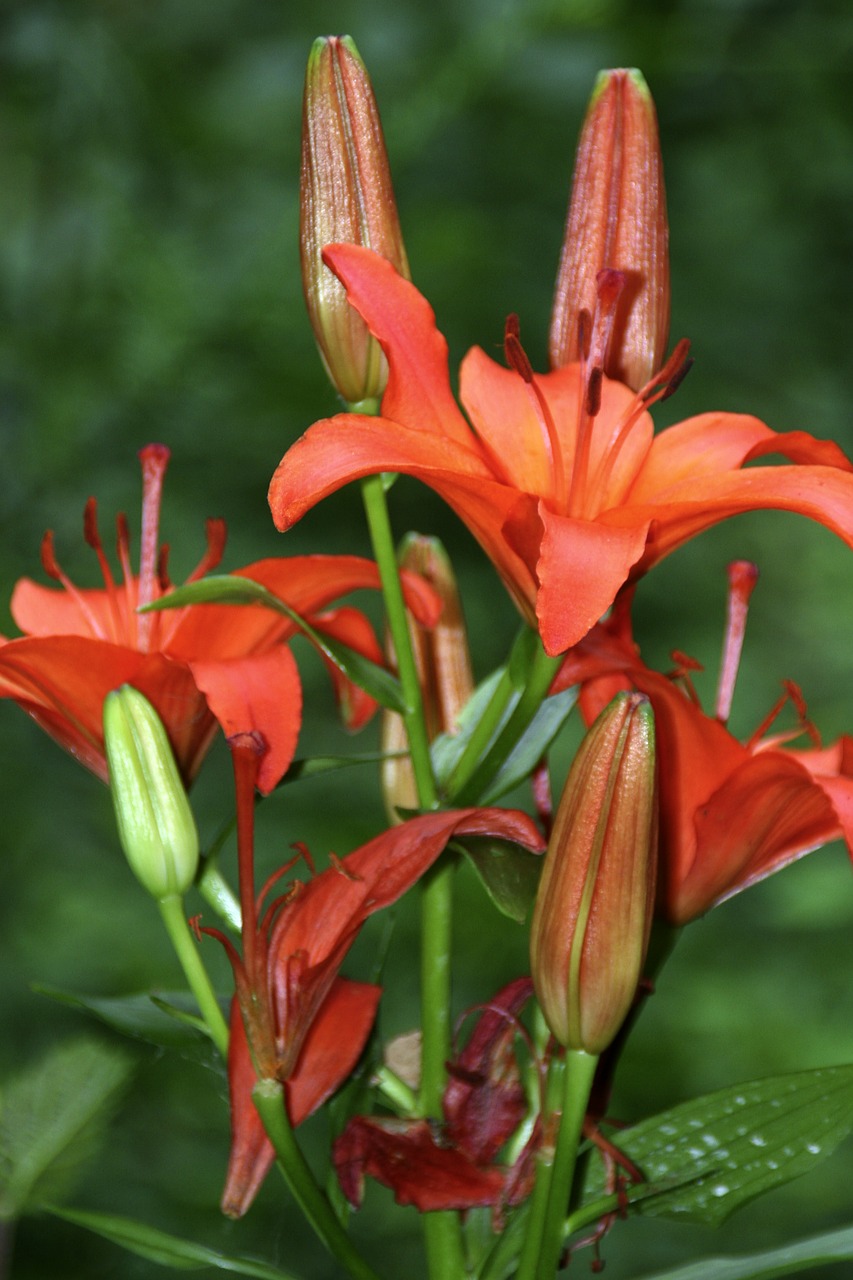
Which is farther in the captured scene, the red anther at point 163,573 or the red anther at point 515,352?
the red anther at point 163,573

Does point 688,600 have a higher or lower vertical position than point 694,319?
lower

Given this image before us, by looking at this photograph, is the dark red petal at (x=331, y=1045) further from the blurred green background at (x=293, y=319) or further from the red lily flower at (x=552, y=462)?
the blurred green background at (x=293, y=319)

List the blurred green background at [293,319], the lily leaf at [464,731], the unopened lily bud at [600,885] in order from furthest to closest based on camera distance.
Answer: the blurred green background at [293,319]
the lily leaf at [464,731]
the unopened lily bud at [600,885]

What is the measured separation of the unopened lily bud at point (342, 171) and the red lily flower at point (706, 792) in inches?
5.0

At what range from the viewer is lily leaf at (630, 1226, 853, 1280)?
36cm

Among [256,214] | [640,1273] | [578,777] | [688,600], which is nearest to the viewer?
[578,777]

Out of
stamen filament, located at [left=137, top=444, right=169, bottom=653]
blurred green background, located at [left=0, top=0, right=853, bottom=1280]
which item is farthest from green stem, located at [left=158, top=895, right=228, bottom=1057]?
blurred green background, located at [left=0, top=0, right=853, bottom=1280]

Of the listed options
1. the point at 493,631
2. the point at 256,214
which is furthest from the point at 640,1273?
the point at 256,214

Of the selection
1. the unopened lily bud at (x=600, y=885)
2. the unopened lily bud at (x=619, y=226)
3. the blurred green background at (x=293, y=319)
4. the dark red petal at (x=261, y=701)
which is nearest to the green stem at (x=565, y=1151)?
the unopened lily bud at (x=600, y=885)

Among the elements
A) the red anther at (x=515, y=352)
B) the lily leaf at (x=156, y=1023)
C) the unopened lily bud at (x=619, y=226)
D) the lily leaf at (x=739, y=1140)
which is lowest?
the lily leaf at (x=739, y=1140)

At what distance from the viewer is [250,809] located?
371 millimetres

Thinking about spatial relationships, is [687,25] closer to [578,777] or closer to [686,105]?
[686,105]

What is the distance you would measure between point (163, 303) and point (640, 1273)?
75 centimetres

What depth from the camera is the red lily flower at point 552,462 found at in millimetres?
335
